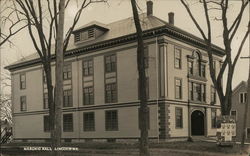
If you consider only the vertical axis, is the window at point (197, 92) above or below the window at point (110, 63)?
below

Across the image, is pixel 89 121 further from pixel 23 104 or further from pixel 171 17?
pixel 171 17

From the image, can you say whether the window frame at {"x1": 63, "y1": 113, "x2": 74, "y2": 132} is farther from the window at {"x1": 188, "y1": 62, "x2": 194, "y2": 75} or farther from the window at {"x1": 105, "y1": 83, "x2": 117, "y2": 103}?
the window at {"x1": 188, "y1": 62, "x2": 194, "y2": 75}

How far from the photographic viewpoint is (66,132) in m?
41.1

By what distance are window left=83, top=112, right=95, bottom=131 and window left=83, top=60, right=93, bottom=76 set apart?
4.36 m

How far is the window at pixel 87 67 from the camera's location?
38.8m

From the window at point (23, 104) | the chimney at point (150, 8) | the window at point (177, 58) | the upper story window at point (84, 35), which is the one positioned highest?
the chimney at point (150, 8)

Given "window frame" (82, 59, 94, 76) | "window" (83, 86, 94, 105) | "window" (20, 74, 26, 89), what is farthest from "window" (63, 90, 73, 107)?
"window" (20, 74, 26, 89)

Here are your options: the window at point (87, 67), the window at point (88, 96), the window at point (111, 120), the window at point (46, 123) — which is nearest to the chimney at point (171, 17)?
the window at point (87, 67)

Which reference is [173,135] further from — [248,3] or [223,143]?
[248,3]

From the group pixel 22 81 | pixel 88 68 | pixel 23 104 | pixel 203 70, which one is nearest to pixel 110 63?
pixel 88 68

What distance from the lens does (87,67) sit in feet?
129

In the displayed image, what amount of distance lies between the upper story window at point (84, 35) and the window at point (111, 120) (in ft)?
30.2

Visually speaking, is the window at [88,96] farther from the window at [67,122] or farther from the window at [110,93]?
the window at [67,122]

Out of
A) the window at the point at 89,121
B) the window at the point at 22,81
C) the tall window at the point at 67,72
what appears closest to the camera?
the window at the point at 89,121
